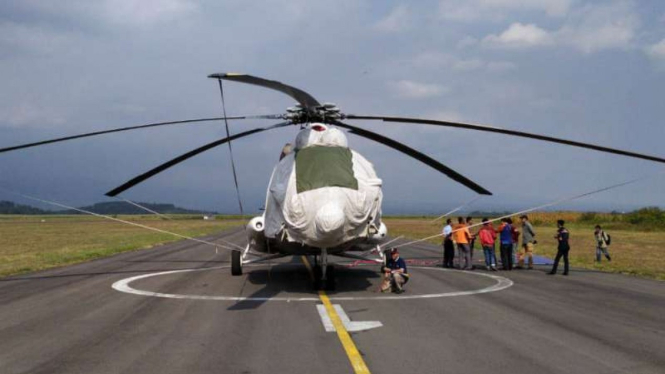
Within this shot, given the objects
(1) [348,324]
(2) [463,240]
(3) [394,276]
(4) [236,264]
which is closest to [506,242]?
(2) [463,240]

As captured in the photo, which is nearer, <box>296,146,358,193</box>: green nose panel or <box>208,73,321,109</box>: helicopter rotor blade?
<box>208,73,321,109</box>: helicopter rotor blade

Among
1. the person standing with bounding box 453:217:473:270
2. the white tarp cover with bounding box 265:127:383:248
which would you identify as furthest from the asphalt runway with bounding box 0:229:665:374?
the person standing with bounding box 453:217:473:270

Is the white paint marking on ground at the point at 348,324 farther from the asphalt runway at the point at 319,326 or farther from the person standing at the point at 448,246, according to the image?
the person standing at the point at 448,246

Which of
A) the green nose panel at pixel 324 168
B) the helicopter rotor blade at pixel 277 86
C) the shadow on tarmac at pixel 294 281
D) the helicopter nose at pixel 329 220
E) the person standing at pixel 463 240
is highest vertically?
the helicopter rotor blade at pixel 277 86

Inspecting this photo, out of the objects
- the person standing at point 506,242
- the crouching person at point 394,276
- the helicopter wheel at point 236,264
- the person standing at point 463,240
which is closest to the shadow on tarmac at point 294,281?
the helicopter wheel at point 236,264

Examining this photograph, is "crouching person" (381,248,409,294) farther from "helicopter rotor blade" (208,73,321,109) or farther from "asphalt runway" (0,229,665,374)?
"helicopter rotor blade" (208,73,321,109)

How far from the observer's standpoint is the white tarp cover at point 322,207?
10.6m

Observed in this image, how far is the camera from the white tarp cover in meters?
10.6

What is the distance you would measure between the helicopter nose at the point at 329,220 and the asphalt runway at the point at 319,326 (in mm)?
1540

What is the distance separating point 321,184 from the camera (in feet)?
37.7

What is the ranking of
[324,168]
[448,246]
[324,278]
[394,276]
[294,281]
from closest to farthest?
[324,168] → [324,278] → [394,276] → [294,281] → [448,246]

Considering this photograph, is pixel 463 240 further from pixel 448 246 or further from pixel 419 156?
pixel 419 156

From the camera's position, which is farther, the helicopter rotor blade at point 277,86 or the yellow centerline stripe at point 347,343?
the helicopter rotor blade at point 277,86

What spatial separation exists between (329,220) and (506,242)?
1006 cm
